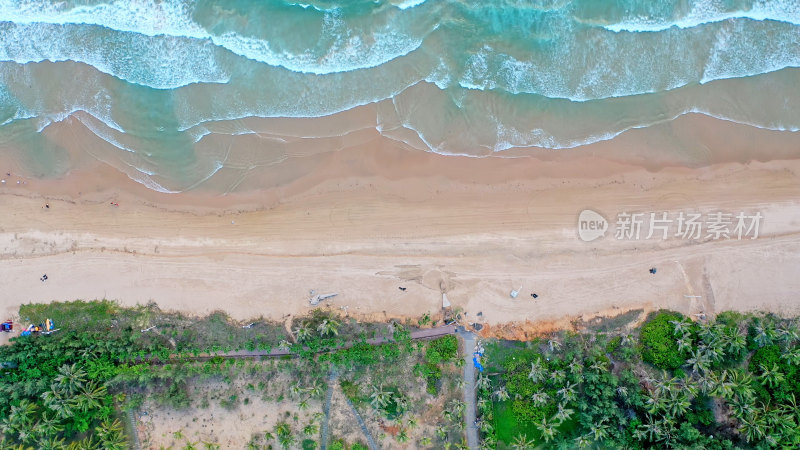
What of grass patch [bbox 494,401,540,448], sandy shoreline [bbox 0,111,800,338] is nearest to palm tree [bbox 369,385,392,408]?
sandy shoreline [bbox 0,111,800,338]

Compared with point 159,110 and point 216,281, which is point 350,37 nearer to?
point 159,110

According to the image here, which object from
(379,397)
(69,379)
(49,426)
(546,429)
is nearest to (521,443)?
(546,429)

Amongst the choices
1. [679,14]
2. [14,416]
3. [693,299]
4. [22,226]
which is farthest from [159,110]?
[693,299]

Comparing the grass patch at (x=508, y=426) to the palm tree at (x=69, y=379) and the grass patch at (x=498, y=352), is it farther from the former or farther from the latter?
the palm tree at (x=69, y=379)

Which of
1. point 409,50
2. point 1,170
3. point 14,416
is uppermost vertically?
point 409,50

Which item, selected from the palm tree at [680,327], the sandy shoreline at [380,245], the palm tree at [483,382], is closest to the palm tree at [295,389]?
the sandy shoreline at [380,245]

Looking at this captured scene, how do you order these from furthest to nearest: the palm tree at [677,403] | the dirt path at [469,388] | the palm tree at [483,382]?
the dirt path at [469,388] < the palm tree at [483,382] < the palm tree at [677,403]
